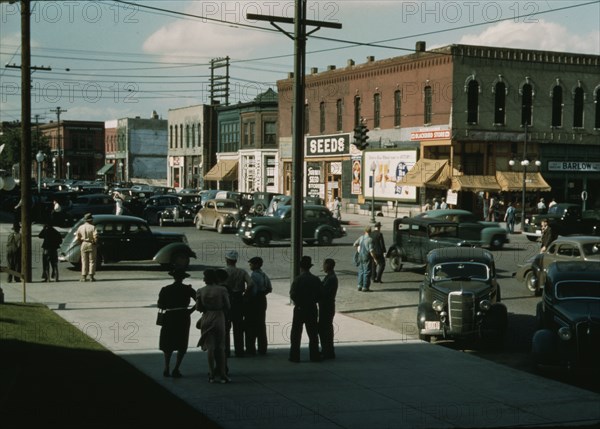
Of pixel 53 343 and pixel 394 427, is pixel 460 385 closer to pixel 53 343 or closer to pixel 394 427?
pixel 394 427

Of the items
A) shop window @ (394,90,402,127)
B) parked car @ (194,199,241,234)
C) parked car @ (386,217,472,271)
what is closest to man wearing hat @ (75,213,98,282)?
parked car @ (386,217,472,271)

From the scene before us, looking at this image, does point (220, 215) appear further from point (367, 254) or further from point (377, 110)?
point (377, 110)

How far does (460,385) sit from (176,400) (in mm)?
4367

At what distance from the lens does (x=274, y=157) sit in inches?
2980

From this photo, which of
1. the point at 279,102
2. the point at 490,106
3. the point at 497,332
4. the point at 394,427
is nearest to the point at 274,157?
the point at 279,102

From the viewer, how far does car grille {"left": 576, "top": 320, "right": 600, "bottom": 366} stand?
1307cm

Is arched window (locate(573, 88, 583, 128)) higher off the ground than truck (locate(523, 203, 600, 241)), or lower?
higher

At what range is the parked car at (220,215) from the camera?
4172cm

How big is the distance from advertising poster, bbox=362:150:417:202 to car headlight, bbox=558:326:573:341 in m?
42.1

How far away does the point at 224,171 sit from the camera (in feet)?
269

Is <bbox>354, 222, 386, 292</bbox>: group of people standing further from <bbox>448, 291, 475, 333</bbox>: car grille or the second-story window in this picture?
the second-story window

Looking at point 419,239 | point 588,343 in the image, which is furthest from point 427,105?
point 588,343

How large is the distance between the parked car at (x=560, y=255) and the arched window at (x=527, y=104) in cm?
3300

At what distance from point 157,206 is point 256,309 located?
33.7 m
